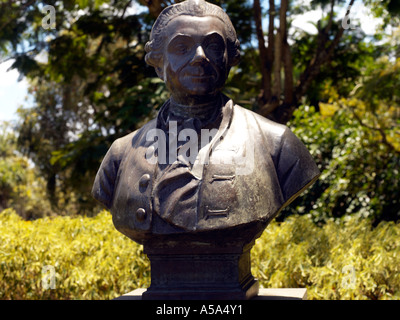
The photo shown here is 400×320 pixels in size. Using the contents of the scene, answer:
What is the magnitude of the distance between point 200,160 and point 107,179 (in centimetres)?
74

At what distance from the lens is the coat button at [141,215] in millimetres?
3611

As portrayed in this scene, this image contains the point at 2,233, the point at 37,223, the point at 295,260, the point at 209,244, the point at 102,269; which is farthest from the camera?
the point at 37,223

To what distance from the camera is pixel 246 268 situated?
4023mm

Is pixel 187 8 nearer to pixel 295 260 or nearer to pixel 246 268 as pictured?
pixel 246 268

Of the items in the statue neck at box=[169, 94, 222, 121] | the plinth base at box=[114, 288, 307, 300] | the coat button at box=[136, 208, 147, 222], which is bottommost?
the plinth base at box=[114, 288, 307, 300]

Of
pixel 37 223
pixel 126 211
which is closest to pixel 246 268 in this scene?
pixel 126 211

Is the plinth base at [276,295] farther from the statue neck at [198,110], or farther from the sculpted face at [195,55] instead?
the sculpted face at [195,55]

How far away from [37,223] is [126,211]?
528 cm

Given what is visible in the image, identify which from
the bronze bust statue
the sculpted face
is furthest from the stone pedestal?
the sculpted face

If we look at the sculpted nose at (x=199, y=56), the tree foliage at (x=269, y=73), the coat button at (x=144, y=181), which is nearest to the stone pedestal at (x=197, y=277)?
the coat button at (x=144, y=181)

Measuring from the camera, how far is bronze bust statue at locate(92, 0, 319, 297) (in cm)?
357

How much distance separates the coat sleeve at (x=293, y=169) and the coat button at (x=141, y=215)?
86 centimetres

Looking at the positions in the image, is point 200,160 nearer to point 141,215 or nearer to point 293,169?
point 141,215

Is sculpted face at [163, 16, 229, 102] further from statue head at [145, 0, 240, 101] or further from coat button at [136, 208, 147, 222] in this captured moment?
coat button at [136, 208, 147, 222]
